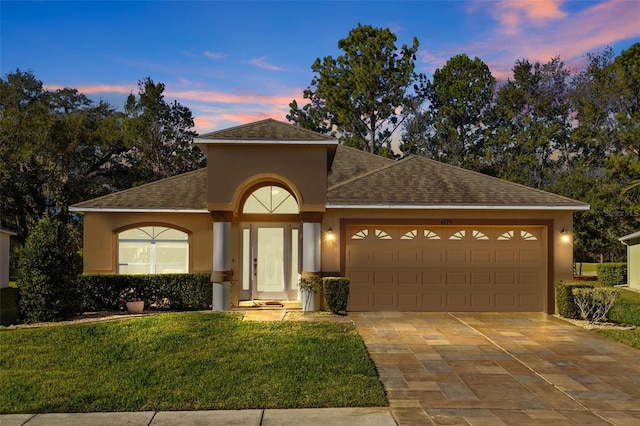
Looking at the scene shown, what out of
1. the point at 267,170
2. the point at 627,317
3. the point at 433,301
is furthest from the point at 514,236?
the point at 267,170

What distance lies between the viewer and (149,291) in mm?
16109

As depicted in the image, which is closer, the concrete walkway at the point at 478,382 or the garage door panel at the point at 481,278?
the concrete walkway at the point at 478,382

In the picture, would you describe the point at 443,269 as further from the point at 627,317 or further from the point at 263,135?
the point at 263,135

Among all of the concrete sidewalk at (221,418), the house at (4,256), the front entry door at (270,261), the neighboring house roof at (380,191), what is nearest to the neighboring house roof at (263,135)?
the neighboring house roof at (380,191)

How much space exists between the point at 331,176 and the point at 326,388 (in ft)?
44.1

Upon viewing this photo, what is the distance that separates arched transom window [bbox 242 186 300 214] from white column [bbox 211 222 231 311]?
2249 millimetres

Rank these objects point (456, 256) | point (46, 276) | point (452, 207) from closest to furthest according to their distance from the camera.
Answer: point (46, 276) < point (452, 207) < point (456, 256)

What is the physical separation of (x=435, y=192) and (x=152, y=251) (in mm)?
8789

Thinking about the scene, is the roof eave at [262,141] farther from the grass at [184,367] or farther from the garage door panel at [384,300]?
the grass at [184,367]

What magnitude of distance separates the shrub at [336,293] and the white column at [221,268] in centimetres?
267

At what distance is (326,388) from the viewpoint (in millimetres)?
8133

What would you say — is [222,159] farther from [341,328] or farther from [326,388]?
[326,388]

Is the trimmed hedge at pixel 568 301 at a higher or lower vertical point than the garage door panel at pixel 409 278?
lower

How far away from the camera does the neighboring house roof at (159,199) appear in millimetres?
17188
